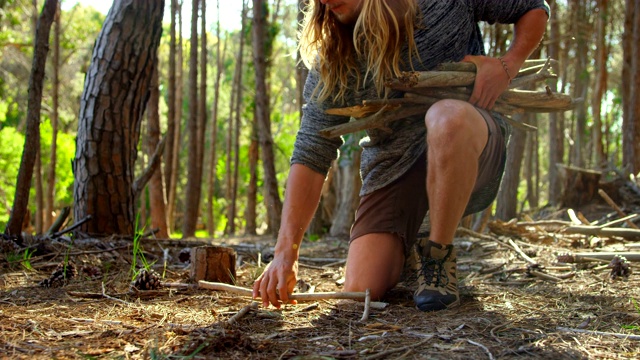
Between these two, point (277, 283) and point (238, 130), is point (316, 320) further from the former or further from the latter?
point (238, 130)

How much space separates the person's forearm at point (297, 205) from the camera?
2.18 metres

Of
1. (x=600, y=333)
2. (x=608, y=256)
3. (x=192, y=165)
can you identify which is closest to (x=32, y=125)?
(x=600, y=333)

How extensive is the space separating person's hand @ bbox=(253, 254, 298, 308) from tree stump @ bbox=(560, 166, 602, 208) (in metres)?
5.53

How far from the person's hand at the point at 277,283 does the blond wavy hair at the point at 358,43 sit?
80 cm

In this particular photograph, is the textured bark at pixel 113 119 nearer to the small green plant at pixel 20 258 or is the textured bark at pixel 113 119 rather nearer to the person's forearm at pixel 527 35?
the small green plant at pixel 20 258

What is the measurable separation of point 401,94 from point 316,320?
1.13m

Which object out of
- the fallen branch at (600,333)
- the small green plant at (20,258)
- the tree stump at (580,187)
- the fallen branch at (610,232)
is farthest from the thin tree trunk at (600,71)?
the small green plant at (20,258)

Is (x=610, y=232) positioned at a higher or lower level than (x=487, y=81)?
lower

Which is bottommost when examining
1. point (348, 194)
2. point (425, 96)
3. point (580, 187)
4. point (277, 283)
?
point (277, 283)

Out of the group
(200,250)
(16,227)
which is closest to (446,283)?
(200,250)

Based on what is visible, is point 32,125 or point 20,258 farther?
point 32,125

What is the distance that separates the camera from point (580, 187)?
6.65 metres

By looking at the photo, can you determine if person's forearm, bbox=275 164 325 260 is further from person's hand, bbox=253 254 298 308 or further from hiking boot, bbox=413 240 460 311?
hiking boot, bbox=413 240 460 311

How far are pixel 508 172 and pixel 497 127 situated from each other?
5803 millimetres
